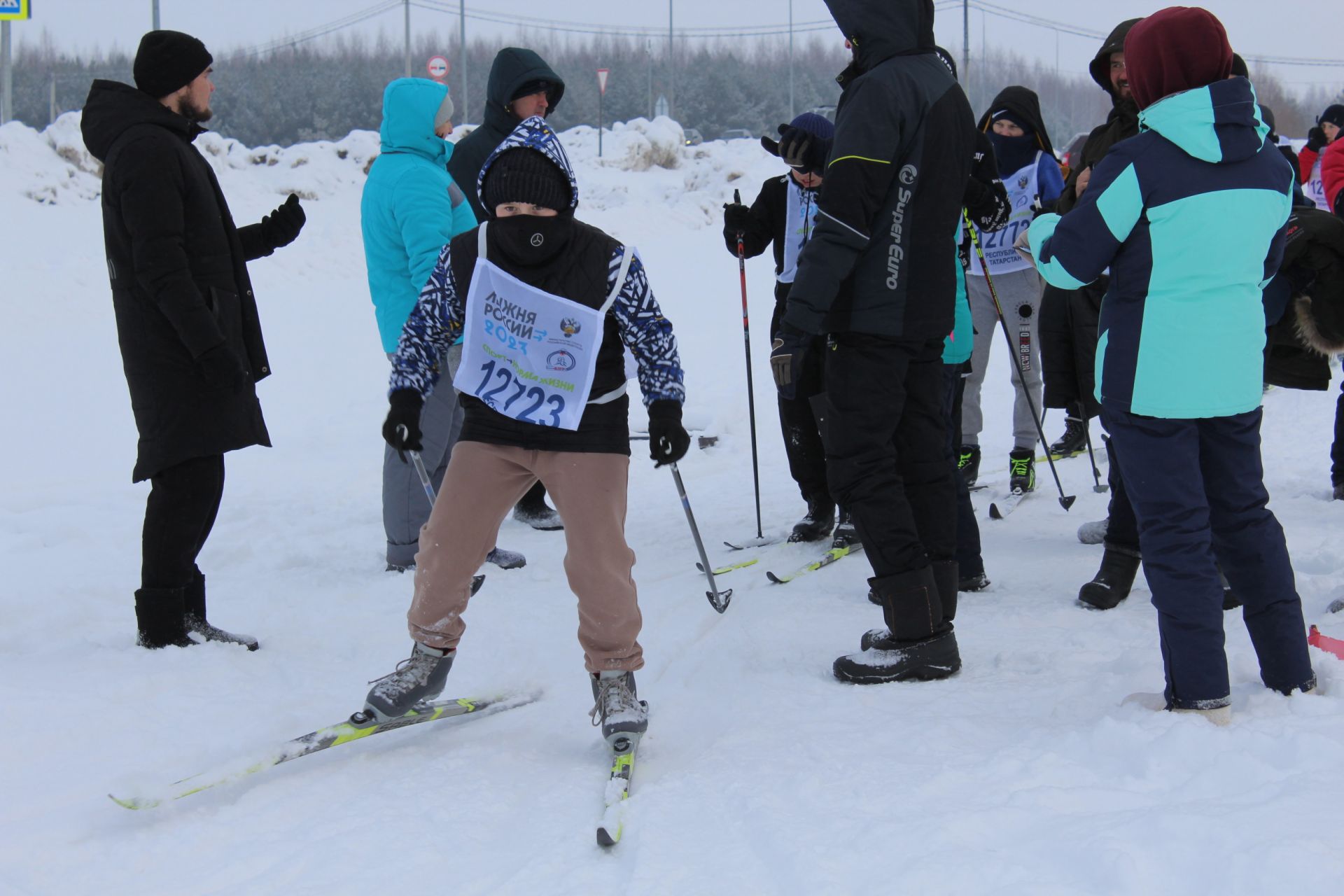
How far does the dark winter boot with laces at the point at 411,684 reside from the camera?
305 centimetres

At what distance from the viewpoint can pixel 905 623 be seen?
3.47 metres

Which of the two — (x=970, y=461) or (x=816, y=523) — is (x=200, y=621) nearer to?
(x=816, y=523)

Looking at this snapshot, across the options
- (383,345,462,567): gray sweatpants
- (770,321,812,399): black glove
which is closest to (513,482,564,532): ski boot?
(383,345,462,567): gray sweatpants

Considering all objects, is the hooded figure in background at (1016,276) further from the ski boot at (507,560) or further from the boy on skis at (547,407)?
the boy on skis at (547,407)

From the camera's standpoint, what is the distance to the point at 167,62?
13.0 ft

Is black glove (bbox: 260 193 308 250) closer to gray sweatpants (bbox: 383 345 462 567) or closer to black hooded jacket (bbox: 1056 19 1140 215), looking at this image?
gray sweatpants (bbox: 383 345 462 567)

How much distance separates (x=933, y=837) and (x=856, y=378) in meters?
1.55

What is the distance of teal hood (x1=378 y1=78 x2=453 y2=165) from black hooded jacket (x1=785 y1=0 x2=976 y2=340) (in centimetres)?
216

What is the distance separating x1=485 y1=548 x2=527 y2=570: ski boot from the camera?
5.13 metres

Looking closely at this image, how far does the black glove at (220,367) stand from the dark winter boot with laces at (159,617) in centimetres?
78

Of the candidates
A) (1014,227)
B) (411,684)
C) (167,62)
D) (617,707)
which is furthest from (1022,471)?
(167,62)

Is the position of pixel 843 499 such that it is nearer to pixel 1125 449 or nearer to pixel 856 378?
pixel 856 378

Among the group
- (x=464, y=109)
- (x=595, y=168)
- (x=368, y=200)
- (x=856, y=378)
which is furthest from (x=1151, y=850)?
(x=464, y=109)

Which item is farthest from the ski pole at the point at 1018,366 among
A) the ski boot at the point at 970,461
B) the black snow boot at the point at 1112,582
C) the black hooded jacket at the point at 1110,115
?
the black snow boot at the point at 1112,582
